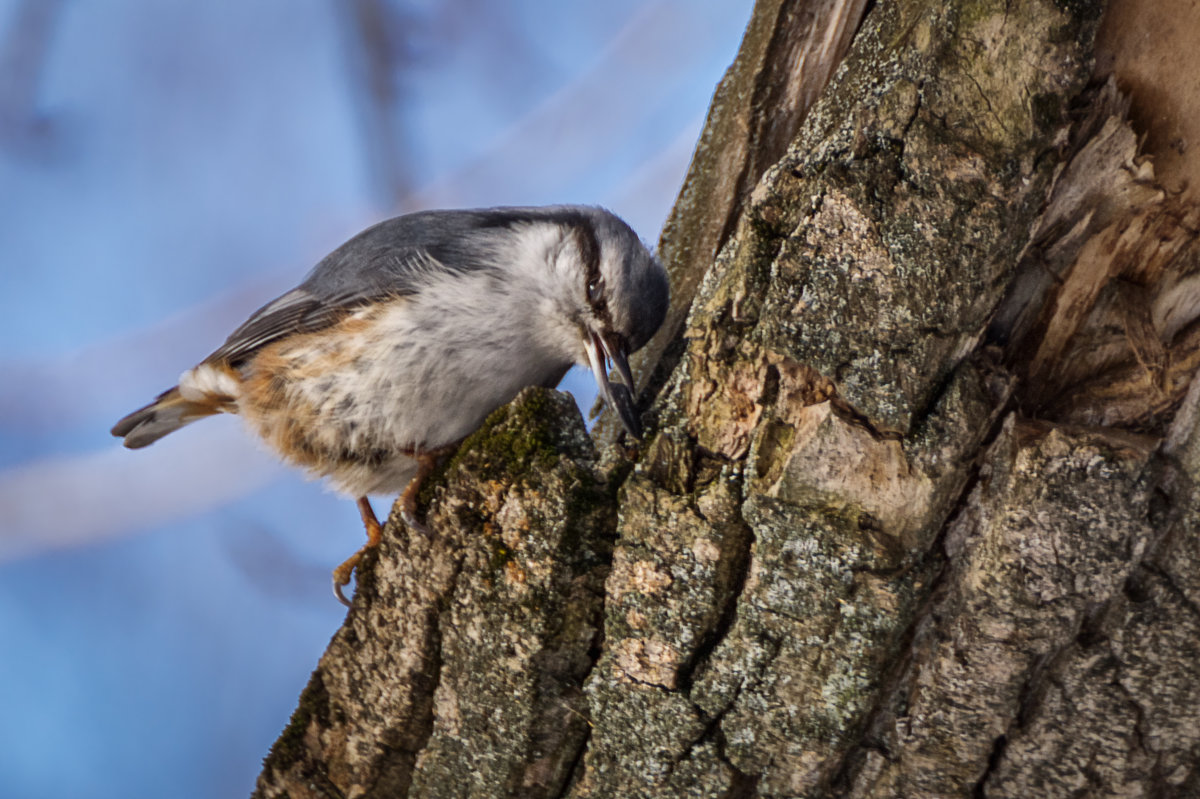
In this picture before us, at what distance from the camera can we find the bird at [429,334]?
1606 mm

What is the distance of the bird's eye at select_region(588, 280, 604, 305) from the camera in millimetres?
1650

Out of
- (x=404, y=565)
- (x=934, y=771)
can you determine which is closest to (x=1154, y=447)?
(x=934, y=771)

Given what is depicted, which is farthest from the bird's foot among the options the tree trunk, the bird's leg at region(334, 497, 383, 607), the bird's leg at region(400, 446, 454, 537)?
the tree trunk

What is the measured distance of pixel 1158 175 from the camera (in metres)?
0.98

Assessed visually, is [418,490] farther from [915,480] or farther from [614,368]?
[915,480]

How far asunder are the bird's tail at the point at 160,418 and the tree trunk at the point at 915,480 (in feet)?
3.88

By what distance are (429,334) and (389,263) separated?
220 millimetres

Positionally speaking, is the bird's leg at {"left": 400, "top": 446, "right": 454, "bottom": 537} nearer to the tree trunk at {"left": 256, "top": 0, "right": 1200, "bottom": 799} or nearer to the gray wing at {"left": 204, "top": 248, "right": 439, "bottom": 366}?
the tree trunk at {"left": 256, "top": 0, "right": 1200, "bottom": 799}

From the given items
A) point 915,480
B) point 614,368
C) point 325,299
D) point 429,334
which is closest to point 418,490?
point 429,334

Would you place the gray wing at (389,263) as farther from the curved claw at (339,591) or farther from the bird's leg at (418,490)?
the curved claw at (339,591)

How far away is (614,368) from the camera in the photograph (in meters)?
1.60

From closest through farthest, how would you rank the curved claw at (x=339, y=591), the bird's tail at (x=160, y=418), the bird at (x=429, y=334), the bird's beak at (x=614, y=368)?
the bird's beak at (x=614, y=368) → the bird at (x=429, y=334) → the curved claw at (x=339, y=591) → the bird's tail at (x=160, y=418)

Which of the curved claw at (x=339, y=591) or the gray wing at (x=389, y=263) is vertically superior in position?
the gray wing at (x=389, y=263)

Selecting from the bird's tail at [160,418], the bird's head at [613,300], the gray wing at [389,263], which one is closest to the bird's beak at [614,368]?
the bird's head at [613,300]
